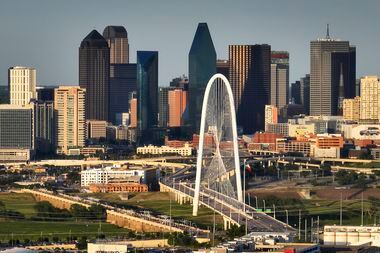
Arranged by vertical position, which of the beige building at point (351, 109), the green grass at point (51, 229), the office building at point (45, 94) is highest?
the office building at point (45, 94)

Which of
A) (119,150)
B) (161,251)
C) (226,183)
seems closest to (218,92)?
(226,183)

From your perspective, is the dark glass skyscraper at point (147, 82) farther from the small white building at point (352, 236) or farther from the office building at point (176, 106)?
the small white building at point (352, 236)

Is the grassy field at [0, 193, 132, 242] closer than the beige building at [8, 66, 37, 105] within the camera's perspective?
Yes

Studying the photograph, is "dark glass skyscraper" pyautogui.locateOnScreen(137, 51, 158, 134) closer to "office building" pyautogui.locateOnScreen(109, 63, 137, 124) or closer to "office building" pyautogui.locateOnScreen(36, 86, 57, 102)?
"office building" pyautogui.locateOnScreen(36, 86, 57, 102)

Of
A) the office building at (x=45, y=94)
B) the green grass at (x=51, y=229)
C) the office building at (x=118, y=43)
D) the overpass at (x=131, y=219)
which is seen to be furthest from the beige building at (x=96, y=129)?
the green grass at (x=51, y=229)

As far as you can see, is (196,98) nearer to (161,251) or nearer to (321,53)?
(321,53)

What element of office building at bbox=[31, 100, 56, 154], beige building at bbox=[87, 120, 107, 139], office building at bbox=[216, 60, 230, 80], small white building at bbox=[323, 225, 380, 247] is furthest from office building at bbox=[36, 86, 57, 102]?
small white building at bbox=[323, 225, 380, 247]
